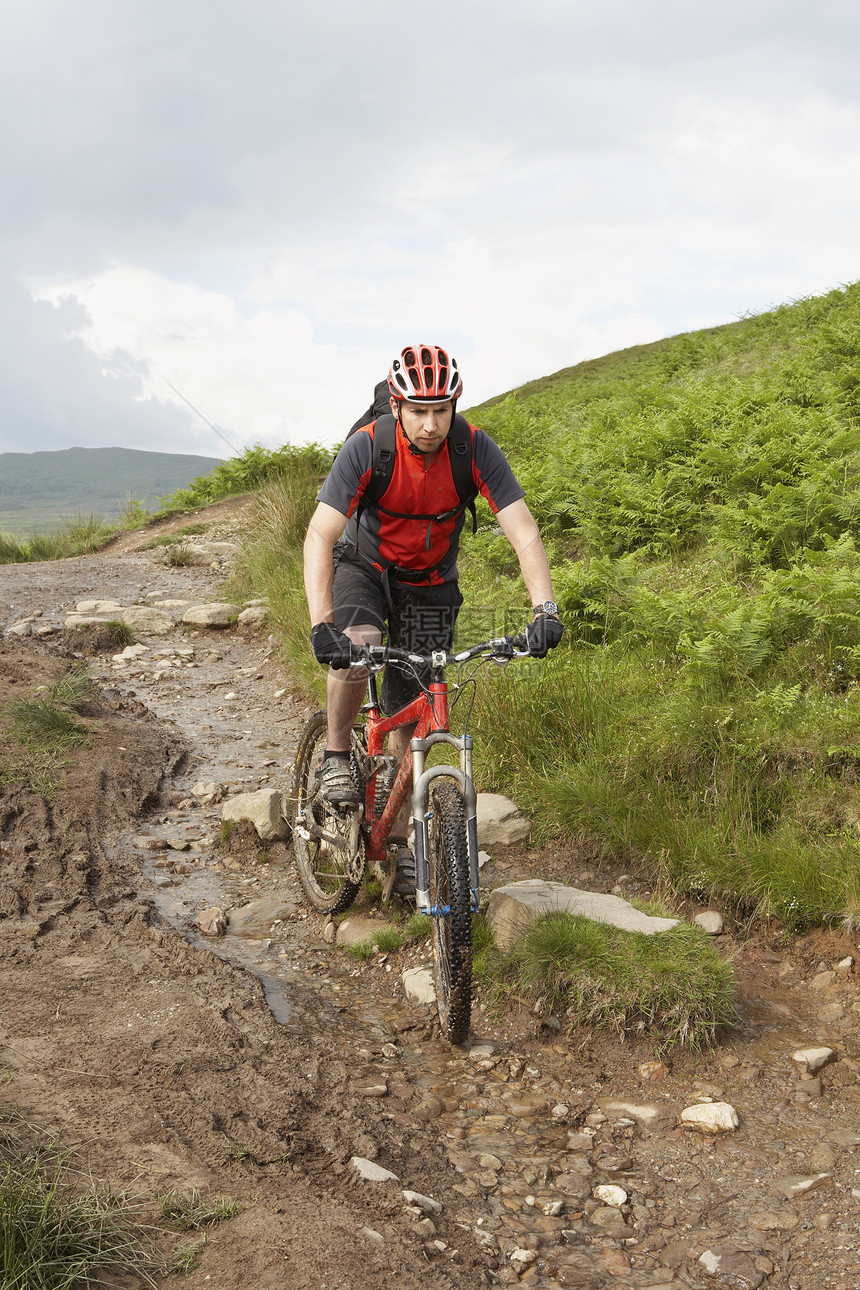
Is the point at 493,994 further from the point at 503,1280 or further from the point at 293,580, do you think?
the point at 293,580

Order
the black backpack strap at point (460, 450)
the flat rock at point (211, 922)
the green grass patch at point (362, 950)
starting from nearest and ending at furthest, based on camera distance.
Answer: the black backpack strap at point (460, 450) → the green grass patch at point (362, 950) → the flat rock at point (211, 922)

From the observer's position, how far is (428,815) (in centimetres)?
432

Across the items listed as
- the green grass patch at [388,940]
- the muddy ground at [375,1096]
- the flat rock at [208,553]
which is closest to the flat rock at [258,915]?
the muddy ground at [375,1096]

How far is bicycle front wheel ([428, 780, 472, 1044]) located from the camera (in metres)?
3.98

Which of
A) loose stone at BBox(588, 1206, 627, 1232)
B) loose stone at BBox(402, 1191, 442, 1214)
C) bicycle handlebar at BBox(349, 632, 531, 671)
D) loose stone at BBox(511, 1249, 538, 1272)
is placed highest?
bicycle handlebar at BBox(349, 632, 531, 671)

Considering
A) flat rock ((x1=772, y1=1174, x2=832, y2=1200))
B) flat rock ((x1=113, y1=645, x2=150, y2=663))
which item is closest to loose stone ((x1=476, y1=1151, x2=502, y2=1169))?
flat rock ((x1=772, y1=1174, x2=832, y2=1200))

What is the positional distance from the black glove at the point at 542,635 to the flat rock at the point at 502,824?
2301mm

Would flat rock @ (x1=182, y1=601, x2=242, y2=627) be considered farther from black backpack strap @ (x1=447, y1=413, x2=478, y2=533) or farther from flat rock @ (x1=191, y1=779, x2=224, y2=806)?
black backpack strap @ (x1=447, y1=413, x2=478, y2=533)

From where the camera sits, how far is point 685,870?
534 cm

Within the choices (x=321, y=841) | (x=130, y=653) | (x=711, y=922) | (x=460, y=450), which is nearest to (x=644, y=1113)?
(x=711, y=922)

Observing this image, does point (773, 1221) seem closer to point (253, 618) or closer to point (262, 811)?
point (262, 811)

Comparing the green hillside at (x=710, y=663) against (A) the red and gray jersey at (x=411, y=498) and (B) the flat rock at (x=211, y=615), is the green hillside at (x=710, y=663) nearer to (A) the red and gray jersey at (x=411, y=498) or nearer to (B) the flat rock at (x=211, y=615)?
(A) the red and gray jersey at (x=411, y=498)

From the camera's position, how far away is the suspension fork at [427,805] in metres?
4.09

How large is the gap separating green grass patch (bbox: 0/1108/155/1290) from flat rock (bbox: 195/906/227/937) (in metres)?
2.61
